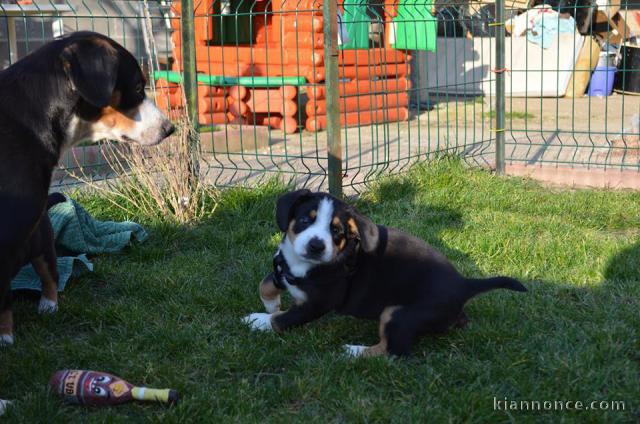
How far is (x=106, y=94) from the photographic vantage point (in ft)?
9.91

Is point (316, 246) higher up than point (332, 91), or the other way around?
point (332, 91)

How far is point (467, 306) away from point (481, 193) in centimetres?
233

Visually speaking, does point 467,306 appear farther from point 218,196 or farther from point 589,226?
point 218,196

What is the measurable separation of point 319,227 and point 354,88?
23.9ft

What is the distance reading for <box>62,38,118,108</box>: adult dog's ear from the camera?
3008 millimetres

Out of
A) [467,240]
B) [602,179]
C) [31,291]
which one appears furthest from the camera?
[602,179]

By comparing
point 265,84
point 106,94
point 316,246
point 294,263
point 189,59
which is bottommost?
point 294,263

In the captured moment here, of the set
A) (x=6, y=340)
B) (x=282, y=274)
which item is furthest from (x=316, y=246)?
(x=6, y=340)

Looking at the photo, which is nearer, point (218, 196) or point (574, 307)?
point (574, 307)

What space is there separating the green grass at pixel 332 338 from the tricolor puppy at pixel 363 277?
5.3 inches

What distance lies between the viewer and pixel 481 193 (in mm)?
5914

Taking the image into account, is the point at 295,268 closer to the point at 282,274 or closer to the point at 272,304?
the point at 282,274

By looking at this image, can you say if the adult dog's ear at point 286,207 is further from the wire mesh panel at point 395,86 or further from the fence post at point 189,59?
the wire mesh panel at point 395,86

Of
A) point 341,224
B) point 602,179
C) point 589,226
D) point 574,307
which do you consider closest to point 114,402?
point 341,224
